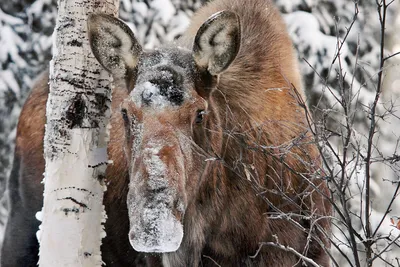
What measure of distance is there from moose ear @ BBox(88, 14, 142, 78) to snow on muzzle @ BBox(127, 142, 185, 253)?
0.70 metres

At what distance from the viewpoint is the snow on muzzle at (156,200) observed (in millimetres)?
3395

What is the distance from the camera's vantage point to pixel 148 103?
3.81 meters

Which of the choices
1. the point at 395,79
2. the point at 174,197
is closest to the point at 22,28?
the point at 395,79

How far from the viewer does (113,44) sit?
165 inches

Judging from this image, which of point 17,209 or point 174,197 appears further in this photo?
point 17,209

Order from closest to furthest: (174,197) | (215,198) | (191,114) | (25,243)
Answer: (174,197), (191,114), (215,198), (25,243)

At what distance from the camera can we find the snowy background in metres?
8.48

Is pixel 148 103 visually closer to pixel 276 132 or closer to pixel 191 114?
pixel 191 114

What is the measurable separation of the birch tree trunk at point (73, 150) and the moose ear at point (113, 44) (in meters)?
0.09

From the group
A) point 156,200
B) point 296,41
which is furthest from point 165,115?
point 296,41

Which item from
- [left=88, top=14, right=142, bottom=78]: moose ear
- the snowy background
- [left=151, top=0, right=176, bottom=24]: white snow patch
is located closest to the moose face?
[left=88, top=14, right=142, bottom=78]: moose ear

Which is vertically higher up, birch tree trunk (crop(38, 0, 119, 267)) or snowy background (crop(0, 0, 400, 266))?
snowy background (crop(0, 0, 400, 266))

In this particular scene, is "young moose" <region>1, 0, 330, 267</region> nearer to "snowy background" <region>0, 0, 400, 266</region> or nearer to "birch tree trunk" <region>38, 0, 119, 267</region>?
"birch tree trunk" <region>38, 0, 119, 267</region>

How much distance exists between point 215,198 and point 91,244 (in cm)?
89
